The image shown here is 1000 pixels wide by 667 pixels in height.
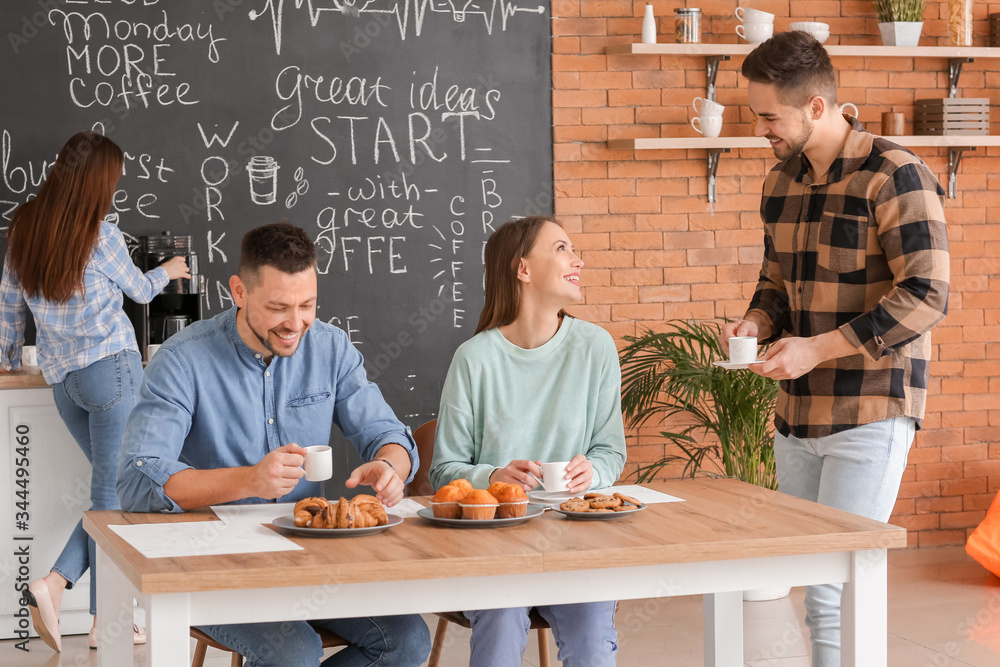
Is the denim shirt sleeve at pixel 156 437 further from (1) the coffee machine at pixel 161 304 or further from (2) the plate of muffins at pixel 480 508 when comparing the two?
(1) the coffee machine at pixel 161 304

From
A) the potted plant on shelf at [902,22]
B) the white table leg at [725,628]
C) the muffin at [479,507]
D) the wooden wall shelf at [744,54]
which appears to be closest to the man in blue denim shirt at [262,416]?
the muffin at [479,507]

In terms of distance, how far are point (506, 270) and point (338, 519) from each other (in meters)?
1.02

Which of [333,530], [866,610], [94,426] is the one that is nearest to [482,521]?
[333,530]

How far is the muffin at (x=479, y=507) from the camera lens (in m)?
1.91

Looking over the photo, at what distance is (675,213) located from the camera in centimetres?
454

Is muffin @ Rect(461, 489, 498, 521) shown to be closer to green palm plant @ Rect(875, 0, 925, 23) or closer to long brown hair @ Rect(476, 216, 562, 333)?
long brown hair @ Rect(476, 216, 562, 333)

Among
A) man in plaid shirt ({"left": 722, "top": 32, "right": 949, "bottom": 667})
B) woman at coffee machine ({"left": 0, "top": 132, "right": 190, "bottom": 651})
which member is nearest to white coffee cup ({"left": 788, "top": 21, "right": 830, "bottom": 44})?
man in plaid shirt ({"left": 722, "top": 32, "right": 949, "bottom": 667})

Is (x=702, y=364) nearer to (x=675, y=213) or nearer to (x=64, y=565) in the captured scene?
(x=675, y=213)

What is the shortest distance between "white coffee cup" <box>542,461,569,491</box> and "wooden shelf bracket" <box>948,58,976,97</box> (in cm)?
336

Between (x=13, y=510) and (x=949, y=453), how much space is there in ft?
12.3

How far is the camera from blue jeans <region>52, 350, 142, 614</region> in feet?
11.8

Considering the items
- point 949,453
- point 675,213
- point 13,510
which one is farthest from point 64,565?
point 949,453

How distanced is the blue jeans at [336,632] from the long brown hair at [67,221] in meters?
1.80

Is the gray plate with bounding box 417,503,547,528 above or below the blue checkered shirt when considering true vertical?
below
